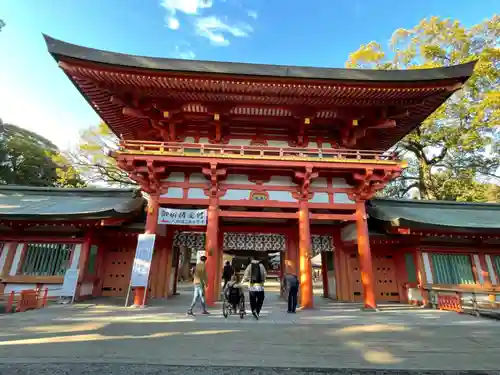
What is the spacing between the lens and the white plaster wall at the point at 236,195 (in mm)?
10875

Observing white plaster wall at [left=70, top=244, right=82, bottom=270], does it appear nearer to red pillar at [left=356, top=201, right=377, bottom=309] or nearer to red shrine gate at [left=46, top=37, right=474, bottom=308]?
red shrine gate at [left=46, top=37, right=474, bottom=308]

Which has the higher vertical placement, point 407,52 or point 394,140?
point 407,52

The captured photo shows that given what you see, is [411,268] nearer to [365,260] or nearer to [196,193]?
[365,260]

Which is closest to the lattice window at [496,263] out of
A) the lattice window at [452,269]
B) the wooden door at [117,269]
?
the lattice window at [452,269]

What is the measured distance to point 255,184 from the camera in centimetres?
1112

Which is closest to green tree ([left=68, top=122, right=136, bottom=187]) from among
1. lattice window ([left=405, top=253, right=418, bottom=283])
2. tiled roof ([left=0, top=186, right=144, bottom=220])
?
tiled roof ([left=0, top=186, right=144, bottom=220])

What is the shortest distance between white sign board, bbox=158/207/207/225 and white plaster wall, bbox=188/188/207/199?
27.4 inches

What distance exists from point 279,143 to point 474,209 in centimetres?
1226

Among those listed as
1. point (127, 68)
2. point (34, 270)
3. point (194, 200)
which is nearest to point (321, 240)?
point (194, 200)

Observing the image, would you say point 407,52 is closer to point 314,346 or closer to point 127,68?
point 127,68

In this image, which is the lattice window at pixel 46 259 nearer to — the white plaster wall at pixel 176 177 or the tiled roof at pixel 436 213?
the white plaster wall at pixel 176 177

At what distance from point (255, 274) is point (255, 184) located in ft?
13.6

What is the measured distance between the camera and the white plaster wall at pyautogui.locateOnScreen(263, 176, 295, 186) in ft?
36.6

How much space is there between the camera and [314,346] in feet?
16.6
